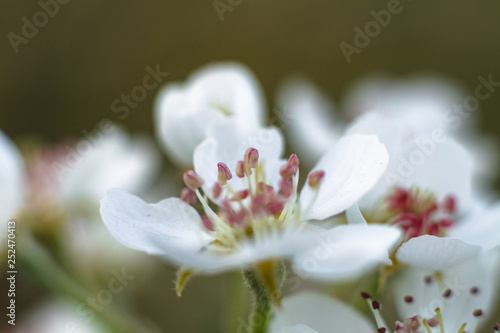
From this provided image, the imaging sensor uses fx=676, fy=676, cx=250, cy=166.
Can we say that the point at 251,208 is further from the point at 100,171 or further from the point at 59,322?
the point at 59,322

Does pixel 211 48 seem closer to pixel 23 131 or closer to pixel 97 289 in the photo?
pixel 23 131

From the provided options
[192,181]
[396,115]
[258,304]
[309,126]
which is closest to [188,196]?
[192,181]

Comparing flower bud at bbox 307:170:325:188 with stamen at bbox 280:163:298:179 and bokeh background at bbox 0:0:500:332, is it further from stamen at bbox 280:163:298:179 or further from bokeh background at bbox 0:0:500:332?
bokeh background at bbox 0:0:500:332

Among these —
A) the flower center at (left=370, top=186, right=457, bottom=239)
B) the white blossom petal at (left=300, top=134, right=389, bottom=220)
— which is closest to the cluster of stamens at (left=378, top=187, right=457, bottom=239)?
the flower center at (left=370, top=186, right=457, bottom=239)

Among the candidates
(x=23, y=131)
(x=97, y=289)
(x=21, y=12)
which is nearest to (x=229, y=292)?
(x=97, y=289)

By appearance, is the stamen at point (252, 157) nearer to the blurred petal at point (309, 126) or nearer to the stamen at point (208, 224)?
the stamen at point (208, 224)

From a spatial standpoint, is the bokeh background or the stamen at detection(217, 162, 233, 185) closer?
the stamen at detection(217, 162, 233, 185)
